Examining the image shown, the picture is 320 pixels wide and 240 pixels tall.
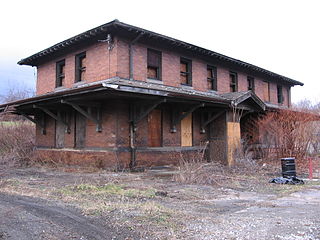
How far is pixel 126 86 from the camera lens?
1009cm

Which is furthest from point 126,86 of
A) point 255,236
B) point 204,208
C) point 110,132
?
point 255,236

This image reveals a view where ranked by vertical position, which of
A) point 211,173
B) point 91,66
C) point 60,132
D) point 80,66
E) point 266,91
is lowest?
point 211,173

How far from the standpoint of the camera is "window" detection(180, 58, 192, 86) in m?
15.8

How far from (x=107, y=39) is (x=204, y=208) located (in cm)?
904

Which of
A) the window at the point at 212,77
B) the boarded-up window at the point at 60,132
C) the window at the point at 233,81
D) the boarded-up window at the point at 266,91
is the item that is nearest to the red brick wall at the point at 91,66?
the boarded-up window at the point at 60,132

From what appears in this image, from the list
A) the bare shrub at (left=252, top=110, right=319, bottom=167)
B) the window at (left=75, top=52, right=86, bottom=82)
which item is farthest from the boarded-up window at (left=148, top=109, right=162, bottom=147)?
the bare shrub at (left=252, top=110, right=319, bottom=167)

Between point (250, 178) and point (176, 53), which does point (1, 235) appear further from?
point (176, 53)

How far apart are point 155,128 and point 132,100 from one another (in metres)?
1.96

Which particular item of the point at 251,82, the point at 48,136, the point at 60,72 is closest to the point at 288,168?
the point at 251,82

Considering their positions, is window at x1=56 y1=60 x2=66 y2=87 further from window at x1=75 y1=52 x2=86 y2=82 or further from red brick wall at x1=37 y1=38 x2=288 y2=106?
window at x1=75 y1=52 x2=86 y2=82

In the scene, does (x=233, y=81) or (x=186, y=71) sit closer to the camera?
(x=186, y=71)

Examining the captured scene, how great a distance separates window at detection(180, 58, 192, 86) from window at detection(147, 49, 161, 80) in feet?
5.80

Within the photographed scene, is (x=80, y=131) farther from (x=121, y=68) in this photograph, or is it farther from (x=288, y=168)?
(x=288, y=168)

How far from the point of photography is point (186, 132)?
1509 cm
